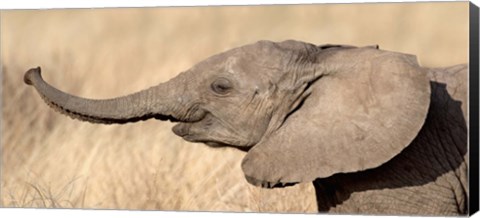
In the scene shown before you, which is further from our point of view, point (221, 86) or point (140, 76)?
point (140, 76)

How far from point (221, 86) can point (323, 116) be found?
475mm

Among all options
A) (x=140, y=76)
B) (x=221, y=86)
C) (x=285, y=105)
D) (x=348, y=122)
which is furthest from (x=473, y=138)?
(x=140, y=76)

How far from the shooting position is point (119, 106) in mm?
6742

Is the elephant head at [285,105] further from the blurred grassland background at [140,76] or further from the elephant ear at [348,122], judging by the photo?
the blurred grassland background at [140,76]

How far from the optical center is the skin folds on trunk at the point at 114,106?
672 cm

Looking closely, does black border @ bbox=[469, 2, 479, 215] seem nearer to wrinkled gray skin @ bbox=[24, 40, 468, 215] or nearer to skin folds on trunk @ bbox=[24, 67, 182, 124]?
wrinkled gray skin @ bbox=[24, 40, 468, 215]

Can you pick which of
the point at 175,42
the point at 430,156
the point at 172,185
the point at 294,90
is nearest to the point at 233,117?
the point at 294,90

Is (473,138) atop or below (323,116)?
below

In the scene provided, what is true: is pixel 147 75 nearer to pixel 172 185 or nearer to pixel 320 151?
pixel 172 185

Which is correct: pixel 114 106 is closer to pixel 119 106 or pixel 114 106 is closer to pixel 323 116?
pixel 119 106

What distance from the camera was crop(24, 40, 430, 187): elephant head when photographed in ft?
21.8

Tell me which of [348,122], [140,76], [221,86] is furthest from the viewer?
[140,76]

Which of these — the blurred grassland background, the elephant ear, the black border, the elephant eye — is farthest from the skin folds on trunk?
the blurred grassland background

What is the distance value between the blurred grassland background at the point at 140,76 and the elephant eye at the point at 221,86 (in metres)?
1.47
